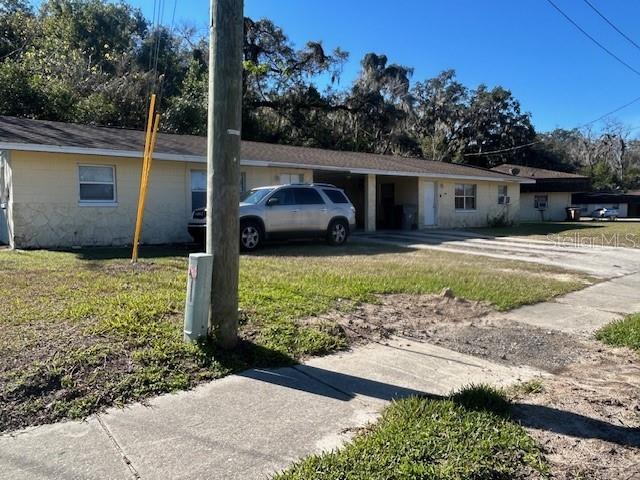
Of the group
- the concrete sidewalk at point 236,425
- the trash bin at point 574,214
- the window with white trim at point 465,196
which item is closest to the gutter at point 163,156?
the window with white trim at point 465,196

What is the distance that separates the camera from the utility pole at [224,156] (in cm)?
476

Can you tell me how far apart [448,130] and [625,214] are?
987 inches

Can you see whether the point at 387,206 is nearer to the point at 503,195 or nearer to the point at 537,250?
the point at 503,195

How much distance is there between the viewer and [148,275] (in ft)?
28.0

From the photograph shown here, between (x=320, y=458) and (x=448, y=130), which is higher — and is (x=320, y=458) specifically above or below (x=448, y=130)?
below

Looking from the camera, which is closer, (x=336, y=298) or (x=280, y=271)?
(x=336, y=298)

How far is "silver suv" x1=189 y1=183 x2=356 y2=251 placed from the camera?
43.8 feet

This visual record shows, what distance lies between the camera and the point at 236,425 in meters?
3.59

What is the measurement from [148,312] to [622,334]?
5.62 m

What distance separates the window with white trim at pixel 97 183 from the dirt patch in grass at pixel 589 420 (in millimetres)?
12928

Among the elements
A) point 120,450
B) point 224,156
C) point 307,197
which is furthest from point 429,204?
point 120,450

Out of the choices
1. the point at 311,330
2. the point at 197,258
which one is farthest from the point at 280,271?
the point at 197,258

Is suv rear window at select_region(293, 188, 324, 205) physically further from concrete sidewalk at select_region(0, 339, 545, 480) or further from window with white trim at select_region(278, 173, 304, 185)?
concrete sidewalk at select_region(0, 339, 545, 480)

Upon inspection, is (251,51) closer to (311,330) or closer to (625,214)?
(311,330)
